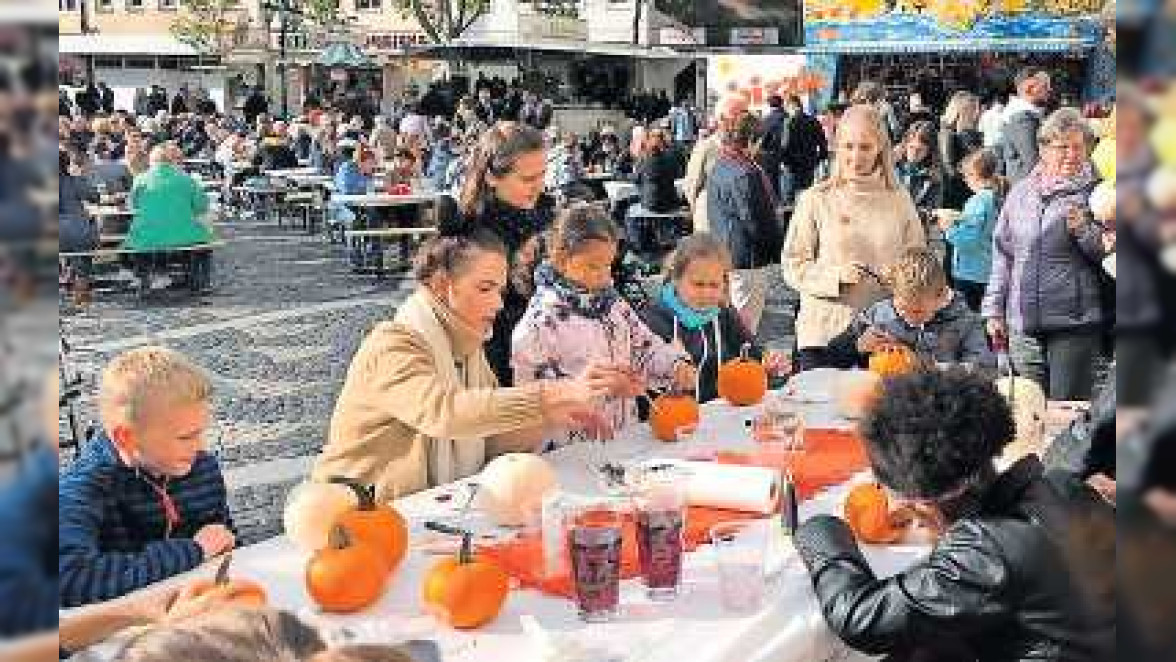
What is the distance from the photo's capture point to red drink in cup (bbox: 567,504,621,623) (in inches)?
75.0

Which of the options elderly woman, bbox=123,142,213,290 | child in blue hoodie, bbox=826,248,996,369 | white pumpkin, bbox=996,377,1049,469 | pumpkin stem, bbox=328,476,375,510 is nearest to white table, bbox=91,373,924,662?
pumpkin stem, bbox=328,476,375,510

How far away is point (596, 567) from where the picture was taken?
1911 mm

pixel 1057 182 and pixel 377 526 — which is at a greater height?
pixel 1057 182

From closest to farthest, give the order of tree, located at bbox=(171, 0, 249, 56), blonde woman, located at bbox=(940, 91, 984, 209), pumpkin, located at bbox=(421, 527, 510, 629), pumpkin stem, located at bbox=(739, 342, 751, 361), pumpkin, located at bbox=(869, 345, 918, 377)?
pumpkin, located at bbox=(421, 527, 510, 629) → pumpkin, located at bbox=(869, 345, 918, 377) → pumpkin stem, located at bbox=(739, 342, 751, 361) → blonde woman, located at bbox=(940, 91, 984, 209) → tree, located at bbox=(171, 0, 249, 56)

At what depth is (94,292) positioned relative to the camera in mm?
9531

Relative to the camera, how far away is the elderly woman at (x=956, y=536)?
176cm

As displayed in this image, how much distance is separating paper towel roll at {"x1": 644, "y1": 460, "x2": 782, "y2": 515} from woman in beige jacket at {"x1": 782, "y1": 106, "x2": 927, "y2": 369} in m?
1.79

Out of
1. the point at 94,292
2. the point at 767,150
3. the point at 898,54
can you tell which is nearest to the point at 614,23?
the point at 898,54

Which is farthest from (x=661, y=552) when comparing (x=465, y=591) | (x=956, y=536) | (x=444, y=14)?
(x=444, y=14)

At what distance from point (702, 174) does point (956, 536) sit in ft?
21.3

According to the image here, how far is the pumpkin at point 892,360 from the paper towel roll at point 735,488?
0.80 meters

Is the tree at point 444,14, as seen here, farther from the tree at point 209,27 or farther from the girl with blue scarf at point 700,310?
the girl with blue scarf at point 700,310

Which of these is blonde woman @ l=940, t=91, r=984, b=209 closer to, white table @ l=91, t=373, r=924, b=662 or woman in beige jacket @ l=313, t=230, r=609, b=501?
woman in beige jacket @ l=313, t=230, r=609, b=501

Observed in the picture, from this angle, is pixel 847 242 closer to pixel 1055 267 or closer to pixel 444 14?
pixel 1055 267
